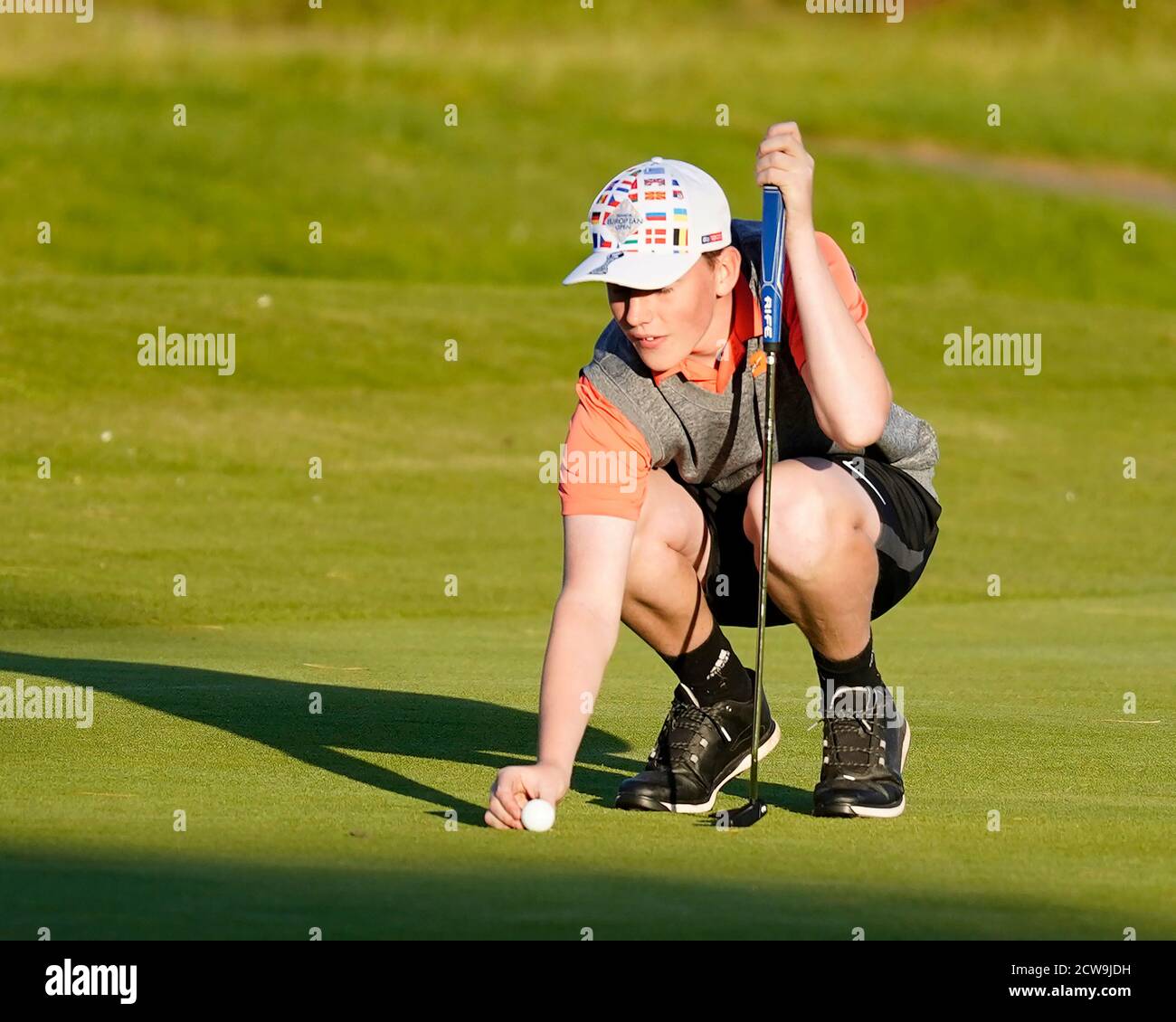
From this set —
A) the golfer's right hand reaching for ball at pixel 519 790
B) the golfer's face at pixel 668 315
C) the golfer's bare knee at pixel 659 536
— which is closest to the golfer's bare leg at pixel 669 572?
the golfer's bare knee at pixel 659 536

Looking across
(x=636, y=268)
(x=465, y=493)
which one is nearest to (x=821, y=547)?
(x=636, y=268)

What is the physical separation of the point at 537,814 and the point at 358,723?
2.05m

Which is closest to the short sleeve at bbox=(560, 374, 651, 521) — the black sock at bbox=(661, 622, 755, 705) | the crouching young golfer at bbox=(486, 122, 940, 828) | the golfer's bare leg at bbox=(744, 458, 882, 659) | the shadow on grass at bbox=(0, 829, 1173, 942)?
the crouching young golfer at bbox=(486, 122, 940, 828)

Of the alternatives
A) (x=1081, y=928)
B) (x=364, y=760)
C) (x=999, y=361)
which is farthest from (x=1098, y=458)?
(x=1081, y=928)

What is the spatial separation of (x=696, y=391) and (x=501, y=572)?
7055 millimetres

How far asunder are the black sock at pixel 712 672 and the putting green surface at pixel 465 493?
30 centimetres

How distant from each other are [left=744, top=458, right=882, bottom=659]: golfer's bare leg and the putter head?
0.50 m

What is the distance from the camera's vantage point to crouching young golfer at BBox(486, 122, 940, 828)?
5055 mm

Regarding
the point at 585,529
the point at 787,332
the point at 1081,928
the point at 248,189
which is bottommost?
the point at 1081,928

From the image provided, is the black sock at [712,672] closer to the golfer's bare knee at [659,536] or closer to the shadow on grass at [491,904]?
the golfer's bare knee at [659,536]

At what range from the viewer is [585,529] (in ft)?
17.2
